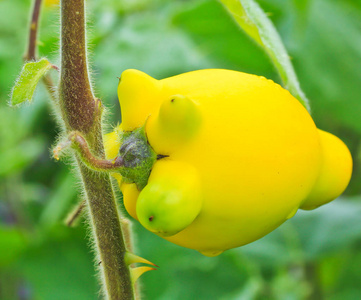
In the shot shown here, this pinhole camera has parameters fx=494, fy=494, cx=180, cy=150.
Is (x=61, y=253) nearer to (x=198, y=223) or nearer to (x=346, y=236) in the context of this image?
(x=346, y=236)

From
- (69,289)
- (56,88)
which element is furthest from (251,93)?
(69,289)

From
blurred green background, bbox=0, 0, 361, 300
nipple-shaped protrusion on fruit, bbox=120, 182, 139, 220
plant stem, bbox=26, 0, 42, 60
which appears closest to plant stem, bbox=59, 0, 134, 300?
nipple-shaped protrusion on fruit, bbox=120, 182, 139, 220

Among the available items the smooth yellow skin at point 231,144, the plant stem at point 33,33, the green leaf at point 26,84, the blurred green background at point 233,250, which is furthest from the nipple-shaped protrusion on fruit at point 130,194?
the blurred green background at point 233,250

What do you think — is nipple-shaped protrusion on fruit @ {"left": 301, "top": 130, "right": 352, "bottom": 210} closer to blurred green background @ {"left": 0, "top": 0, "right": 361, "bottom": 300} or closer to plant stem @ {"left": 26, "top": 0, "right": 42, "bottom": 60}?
plant stem @ {"left": 26, "top": 0, "right": 42, "bottom": 60}

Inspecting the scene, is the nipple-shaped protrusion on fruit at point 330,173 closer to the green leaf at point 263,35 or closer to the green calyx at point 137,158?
the green leaf at point 263,35

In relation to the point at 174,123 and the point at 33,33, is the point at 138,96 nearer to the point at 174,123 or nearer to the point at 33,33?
the point at 174,123

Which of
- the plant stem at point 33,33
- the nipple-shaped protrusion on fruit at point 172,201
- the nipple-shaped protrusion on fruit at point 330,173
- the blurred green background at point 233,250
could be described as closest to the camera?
the nipple-shaped protrusion on fruit at point 172,201
